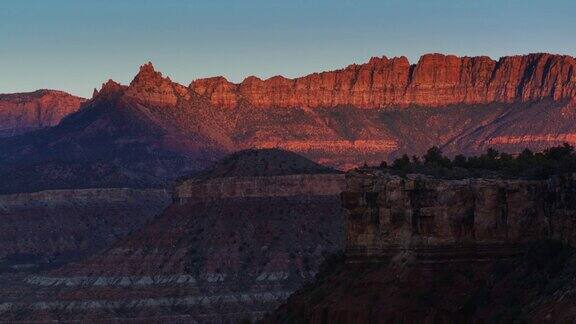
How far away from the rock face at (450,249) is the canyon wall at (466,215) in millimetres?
35

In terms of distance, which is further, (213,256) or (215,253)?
(213,256)

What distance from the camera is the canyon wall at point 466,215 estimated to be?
66188 mm

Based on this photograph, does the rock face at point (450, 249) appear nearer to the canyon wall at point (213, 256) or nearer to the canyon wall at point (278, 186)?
the canyon wall at point (213, 256)

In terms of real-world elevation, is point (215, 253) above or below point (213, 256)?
above

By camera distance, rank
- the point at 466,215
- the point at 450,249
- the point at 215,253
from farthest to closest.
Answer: the point at 215,253
the point at 450,249
the point at 466,215

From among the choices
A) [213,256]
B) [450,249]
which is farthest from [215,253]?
[450,249]

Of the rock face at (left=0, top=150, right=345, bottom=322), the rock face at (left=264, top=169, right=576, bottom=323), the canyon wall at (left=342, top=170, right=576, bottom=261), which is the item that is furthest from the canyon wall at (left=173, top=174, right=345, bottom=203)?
the canyon wall at (left=342, top=170, right=576, bottom=261)

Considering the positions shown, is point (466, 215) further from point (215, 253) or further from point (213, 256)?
point (213, 256)

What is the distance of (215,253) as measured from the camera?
161000mm

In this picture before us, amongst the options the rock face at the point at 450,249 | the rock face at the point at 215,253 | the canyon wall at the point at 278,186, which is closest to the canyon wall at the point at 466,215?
the rock face at the point at 450,249

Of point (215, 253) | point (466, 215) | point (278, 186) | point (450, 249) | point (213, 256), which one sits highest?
point (466, 215)

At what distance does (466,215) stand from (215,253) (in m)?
94.1

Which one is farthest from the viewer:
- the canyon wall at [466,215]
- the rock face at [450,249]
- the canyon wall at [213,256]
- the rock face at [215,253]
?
the rock face at [215,253]

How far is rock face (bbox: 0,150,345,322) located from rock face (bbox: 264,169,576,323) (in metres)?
80.4
